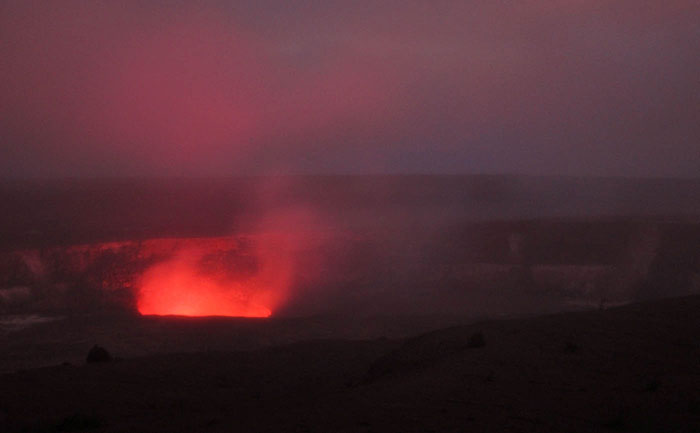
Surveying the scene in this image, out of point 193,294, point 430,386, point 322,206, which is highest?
point 322,206

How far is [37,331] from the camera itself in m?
24.5

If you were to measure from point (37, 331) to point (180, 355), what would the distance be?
11623 millimetres

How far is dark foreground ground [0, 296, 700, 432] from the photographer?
8.16 metres

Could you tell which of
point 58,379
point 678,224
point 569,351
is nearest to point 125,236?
point 58,379

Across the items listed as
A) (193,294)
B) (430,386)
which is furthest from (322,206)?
(430,386)

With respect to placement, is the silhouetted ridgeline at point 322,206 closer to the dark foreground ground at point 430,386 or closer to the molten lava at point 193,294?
the molten lava at point 193,294

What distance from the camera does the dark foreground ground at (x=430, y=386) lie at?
8.16 metres

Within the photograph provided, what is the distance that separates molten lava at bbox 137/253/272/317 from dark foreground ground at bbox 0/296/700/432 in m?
17.0

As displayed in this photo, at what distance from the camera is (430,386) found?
966 cm

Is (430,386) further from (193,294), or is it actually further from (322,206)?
(322,206)

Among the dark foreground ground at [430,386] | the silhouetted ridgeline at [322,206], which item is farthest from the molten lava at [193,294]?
the dark foreground ground at [430,386]

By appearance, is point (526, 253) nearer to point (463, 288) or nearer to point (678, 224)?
point (463, 288)

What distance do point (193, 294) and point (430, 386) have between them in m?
27.7

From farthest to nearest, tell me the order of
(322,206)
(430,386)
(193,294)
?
(322,206)
(193,294)
(430,386)
